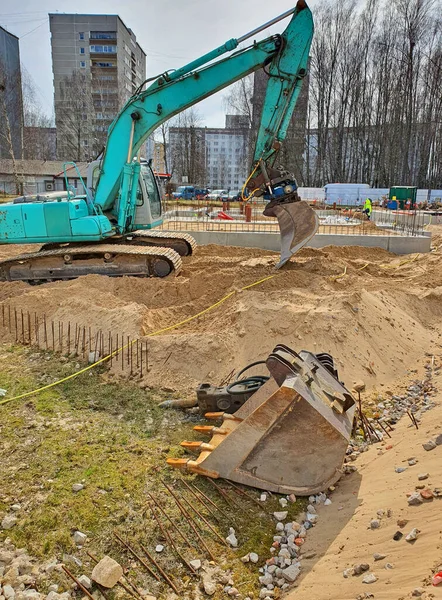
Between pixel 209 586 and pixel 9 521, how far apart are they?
5.12 feet

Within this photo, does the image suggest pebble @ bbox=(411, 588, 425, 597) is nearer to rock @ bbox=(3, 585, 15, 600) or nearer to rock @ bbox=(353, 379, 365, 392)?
rock @ bbox=(3, 585, 15, 600)

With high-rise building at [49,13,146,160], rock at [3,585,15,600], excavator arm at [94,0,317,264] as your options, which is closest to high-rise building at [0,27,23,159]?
high-rise building at [49,13,146,160]

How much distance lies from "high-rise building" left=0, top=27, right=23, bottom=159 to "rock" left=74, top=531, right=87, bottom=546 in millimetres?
27623

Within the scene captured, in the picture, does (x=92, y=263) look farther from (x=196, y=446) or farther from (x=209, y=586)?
(x=209, y=586)

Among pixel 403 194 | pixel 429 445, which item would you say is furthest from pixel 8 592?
pixel 403 194

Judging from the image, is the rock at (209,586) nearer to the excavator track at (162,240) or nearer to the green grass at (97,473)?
the green grass at (97,473)

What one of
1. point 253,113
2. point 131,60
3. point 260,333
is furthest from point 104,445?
point 131,60

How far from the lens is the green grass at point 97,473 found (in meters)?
3.33

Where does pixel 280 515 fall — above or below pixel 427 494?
below

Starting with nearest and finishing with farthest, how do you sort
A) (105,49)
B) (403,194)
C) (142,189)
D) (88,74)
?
(142,189), (403,194), (88,74), (105,49)

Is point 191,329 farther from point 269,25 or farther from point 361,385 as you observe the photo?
point 269,25

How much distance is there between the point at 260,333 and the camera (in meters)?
6.40

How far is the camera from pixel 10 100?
36125 mm

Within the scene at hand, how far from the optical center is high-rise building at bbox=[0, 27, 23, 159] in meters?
31.2
